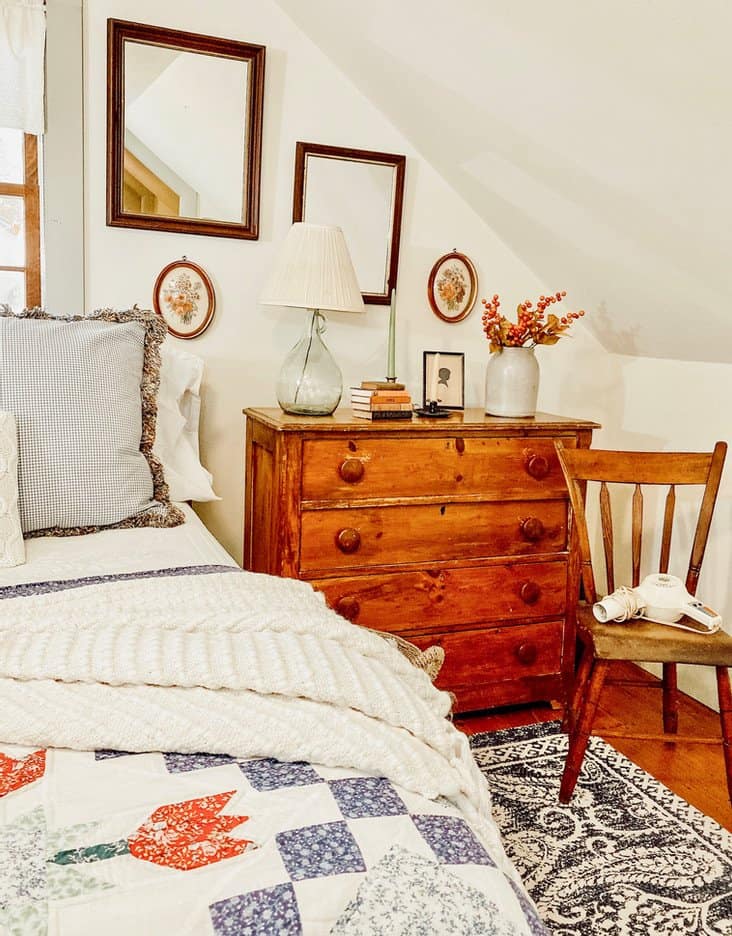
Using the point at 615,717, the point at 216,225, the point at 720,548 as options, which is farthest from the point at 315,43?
the point at 615,717

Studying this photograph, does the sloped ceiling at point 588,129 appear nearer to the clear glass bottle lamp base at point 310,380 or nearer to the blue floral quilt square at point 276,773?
the clear glass bottle lamp base at point 310,380

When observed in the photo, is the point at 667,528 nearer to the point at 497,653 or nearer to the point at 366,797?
the point at 497,653

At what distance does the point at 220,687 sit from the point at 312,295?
58.3 inches

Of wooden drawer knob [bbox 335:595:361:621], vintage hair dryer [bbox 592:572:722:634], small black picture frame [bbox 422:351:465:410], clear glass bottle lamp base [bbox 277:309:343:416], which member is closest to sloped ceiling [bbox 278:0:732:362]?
small black picture frame [bbox 422:351:465:410]

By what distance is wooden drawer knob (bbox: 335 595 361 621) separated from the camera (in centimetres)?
227

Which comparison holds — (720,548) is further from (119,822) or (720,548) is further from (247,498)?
(119,822)

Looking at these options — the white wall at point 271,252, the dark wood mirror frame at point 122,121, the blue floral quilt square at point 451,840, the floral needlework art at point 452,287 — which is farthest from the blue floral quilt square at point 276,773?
the floral needlework art at point 452,287

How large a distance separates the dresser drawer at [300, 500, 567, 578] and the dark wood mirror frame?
93 cm

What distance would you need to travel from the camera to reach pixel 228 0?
2.40 meters

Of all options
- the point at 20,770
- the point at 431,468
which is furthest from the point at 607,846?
the point at 20,770

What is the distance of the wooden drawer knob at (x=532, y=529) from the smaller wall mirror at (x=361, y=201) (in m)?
0.85

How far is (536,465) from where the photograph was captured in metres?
2.45

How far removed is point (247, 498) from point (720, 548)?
1.49 meters

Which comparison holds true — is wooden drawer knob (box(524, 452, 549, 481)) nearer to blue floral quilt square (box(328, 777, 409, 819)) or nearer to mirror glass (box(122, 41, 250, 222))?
mirror glass (box(122, 41, 250, 222))
